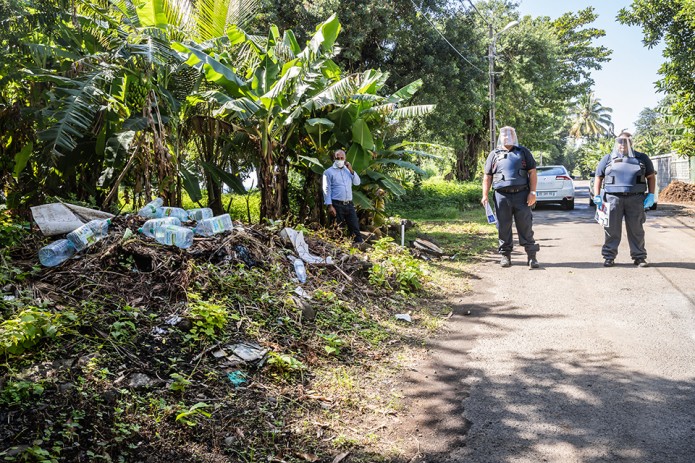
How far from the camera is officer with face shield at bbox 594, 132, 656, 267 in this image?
8898 mm

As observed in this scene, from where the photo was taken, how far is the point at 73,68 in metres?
7.70

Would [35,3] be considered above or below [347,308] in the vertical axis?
above

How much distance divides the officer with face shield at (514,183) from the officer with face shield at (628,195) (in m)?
1.15

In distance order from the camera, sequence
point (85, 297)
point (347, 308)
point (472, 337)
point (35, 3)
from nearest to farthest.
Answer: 1. point (85, 297)
2. point (472, 337)
3. point (347, 308)
4. point (35, 3)

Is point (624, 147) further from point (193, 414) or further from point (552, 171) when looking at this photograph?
point (552, 171)

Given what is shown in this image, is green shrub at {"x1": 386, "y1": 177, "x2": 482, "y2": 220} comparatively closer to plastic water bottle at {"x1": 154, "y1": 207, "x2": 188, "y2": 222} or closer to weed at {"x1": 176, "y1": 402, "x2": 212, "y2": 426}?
plastic water bottle at {"x1": 154, "y1": 207, "x2": 188, "y2": 222}

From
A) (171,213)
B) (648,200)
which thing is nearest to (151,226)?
(171,213)

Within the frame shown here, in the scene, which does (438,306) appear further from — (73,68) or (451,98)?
(451,98)

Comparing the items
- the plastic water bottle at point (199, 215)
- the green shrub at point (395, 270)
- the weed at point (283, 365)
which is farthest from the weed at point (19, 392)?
the green shrub at point (395, 270)

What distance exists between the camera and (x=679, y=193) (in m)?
24.4

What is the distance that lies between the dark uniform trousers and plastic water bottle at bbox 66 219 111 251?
286 inches

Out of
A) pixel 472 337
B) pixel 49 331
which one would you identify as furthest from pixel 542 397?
pixel 49 331

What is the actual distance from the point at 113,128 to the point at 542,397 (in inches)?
264

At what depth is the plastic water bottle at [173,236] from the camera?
6.01 m
